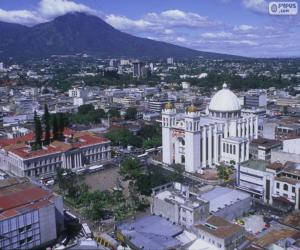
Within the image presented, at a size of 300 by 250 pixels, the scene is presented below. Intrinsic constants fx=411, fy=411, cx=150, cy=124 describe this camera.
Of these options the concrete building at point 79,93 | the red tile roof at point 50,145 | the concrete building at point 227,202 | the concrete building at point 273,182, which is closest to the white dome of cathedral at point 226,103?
the concrete building at point 273,182

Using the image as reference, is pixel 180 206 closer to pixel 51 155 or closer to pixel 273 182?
pixel 273 182

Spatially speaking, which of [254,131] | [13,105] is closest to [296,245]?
[254,131]

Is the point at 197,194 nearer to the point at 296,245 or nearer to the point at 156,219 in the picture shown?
the point at 156,219

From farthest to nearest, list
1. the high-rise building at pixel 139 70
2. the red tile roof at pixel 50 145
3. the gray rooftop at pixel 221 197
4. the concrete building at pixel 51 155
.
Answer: the high-rise building at pixel 139 70
the red tile roof at pixel 50 145
the concrete building at pixel 51 155
the gray rooftop at pixel 221 197

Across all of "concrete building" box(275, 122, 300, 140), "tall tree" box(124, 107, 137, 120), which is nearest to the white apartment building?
"tall tree" box(124, 107, 137, 120)

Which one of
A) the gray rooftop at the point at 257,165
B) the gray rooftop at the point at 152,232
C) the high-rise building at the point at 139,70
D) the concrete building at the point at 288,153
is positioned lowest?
the gray rooftop at the point at 152,232

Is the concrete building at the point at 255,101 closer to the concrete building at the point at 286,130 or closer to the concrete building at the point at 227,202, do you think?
the concrete building at the point at 286,130
